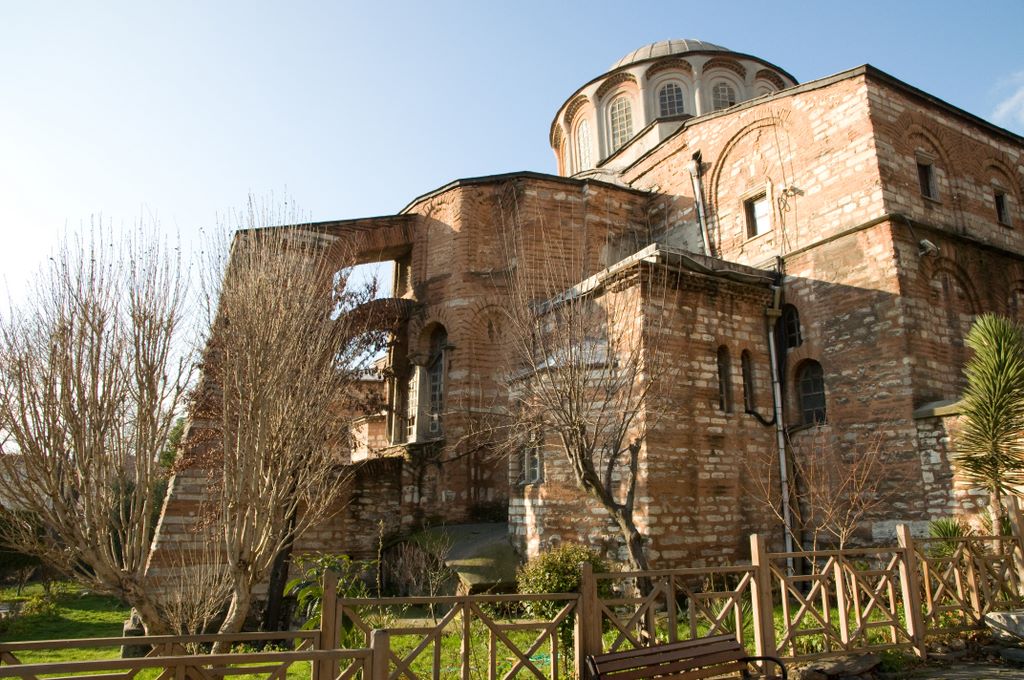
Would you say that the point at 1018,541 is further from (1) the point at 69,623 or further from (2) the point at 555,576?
(1) the point at 69,623

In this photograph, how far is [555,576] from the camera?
9195mm

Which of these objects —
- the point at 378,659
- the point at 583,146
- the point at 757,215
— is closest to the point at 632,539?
the point at 378,659

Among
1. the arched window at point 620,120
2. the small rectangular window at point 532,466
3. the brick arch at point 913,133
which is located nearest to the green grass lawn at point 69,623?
the small rectangular window at point 532,466

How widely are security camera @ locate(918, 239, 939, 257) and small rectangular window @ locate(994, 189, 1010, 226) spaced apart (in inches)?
152

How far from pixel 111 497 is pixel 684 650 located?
5.72m

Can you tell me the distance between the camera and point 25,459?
664cm

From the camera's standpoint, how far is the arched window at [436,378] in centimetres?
1559

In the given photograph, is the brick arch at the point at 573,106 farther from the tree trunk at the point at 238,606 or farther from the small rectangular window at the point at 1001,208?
the tree trunk at the point at 238,606

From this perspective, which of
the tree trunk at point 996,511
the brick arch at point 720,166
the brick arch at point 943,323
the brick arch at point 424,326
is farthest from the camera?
the brick arch at point 424,326

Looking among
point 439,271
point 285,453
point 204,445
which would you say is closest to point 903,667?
point 285,453

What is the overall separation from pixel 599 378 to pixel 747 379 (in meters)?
3.63

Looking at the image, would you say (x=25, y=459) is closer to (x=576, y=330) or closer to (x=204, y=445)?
(x=204, y=445)

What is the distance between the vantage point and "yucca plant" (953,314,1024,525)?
8.96 m

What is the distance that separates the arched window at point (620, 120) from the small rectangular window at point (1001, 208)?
1039 centimetres
